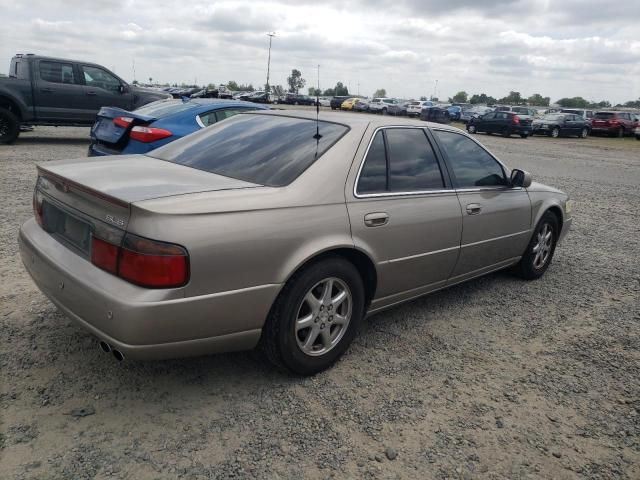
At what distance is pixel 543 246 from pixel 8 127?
11.3 meters

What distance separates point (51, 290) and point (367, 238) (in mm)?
1774

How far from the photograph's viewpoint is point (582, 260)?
5.83 meters

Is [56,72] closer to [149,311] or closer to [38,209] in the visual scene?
[38,209]

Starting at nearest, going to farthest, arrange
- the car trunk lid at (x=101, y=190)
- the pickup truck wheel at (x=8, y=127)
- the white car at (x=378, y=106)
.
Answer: the car trunk lid at (x=101, y=190), the pickup truck wheel at (x=8, y=127), the white car at (x=378, y=106)

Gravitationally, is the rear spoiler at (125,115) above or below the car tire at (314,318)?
above

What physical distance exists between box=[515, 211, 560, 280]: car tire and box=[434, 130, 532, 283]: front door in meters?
0.29

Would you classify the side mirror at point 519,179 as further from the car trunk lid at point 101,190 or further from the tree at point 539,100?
the tree at point 539,100

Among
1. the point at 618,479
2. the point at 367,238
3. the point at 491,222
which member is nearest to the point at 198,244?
the point at 367,238

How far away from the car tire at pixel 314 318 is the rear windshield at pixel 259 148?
1.89 ft

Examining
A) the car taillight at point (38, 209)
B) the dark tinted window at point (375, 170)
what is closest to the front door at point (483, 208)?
the dark tinted window at point (375, 170)

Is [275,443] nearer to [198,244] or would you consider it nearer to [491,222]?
[198,244]

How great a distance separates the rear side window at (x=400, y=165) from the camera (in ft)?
10.7

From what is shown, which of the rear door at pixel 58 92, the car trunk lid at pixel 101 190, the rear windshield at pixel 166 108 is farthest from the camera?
the rear door at pixel 58 92

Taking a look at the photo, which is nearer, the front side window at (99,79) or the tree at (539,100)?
the front side window at (99,79)
